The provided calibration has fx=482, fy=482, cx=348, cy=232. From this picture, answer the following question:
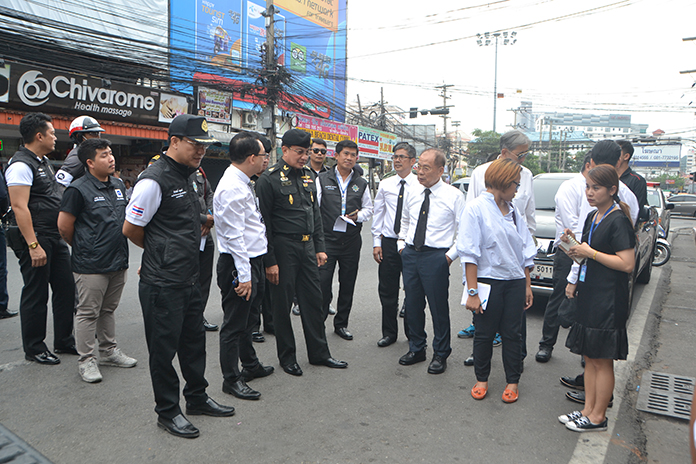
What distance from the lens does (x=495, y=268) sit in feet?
11.3

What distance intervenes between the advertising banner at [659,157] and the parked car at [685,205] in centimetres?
3916

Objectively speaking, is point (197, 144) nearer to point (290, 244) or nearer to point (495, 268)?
point (290, 244)

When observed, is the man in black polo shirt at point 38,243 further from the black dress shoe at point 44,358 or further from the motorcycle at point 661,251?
the motorcycle at point 661,251

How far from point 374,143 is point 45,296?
23610mm

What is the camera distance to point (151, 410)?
318cm

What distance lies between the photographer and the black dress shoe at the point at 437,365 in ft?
13.1

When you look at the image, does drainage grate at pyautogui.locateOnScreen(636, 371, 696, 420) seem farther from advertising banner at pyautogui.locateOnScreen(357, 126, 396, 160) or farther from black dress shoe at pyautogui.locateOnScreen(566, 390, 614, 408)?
advertising banner at pyautogui.locateOnScreen(357, 126, 396, 160)

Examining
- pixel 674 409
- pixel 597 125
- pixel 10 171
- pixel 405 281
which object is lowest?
pixel 674 409

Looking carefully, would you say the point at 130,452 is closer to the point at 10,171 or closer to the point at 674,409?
the point at 10,171

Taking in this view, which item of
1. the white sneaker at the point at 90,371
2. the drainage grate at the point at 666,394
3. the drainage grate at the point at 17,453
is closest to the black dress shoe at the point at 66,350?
the white sneaker at the point at 90,371

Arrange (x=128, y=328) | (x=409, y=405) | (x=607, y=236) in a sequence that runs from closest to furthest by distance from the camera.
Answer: (x=607, y=236) → (x=409, y=405) → (x=128, y=328)

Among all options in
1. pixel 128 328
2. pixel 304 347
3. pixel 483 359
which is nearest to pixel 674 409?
pixel 483 359

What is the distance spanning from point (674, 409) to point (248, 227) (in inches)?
131

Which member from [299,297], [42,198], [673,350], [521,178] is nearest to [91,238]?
[42,198]
